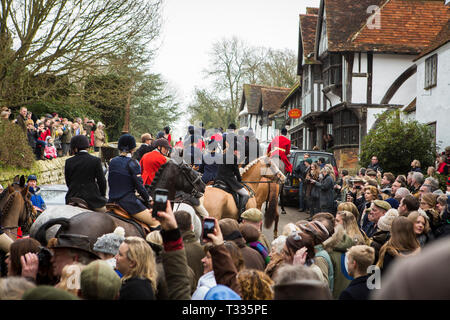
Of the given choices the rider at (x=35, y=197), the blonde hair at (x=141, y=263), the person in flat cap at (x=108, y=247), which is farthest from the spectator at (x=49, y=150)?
the blonde hair at (x=141, y=263)

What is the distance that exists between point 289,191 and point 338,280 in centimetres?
1398

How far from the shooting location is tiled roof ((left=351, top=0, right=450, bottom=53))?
27.9m

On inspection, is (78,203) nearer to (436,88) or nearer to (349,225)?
(349,225)

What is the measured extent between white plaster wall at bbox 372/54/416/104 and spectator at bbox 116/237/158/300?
85.1 ft

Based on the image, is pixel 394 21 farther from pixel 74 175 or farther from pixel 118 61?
pixel 74 175

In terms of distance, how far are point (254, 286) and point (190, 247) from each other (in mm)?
2198

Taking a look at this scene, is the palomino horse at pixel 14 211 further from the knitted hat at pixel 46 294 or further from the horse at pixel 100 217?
the knitted hat at pixel 46 294

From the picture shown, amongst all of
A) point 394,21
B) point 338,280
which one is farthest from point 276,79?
point 338,280

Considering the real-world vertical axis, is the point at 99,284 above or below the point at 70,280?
above

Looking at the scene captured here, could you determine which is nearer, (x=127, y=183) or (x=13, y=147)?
(x=127, y=183)

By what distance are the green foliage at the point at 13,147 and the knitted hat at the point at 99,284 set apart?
43.7 ft

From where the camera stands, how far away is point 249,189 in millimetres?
11188

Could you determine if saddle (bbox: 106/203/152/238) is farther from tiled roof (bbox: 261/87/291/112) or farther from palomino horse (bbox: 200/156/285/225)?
tiled roof (bbox: 261/87/291/112)

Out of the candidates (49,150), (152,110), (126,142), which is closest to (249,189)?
(126,142)
